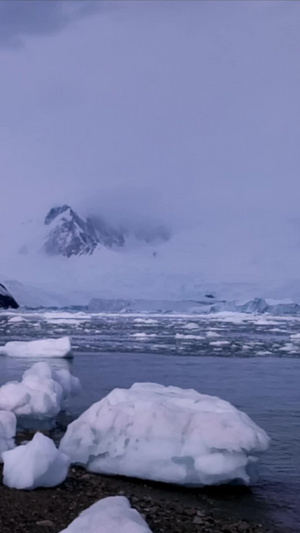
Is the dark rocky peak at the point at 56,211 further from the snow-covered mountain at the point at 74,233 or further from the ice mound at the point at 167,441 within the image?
the ice mound at the point at 167,441

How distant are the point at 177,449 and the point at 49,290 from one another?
198 ft

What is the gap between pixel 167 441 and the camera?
23.9 feet

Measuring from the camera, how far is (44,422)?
9.62m

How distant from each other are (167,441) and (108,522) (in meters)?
3.09

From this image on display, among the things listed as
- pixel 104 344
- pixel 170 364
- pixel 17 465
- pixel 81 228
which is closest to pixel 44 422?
pixel 17 465

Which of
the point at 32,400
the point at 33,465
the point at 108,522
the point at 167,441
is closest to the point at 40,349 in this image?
the point at 32,400

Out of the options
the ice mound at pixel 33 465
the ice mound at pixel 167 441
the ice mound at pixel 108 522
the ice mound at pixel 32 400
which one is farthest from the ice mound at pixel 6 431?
the ice mound at pixel 108 522

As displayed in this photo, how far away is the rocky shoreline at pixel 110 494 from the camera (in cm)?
560

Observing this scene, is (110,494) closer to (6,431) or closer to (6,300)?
(6,431)

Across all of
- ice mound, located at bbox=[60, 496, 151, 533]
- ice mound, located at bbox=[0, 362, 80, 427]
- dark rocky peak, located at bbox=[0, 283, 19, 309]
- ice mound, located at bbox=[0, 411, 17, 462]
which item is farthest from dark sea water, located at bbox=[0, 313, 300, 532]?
dark rocky peak, located at bbox=[0, 283, 19, 309]

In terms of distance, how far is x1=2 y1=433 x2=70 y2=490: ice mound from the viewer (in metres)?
6.32

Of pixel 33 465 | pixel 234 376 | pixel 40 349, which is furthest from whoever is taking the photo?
pixel 40 349

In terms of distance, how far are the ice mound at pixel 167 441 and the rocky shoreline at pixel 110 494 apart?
202mm

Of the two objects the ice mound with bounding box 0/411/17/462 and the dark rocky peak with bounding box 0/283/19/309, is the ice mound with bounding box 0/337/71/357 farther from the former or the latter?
the dark rocky peak with bounding box 0/283/19/309
